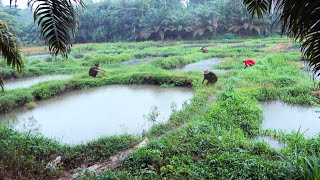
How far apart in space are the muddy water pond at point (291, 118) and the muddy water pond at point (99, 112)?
230 cm

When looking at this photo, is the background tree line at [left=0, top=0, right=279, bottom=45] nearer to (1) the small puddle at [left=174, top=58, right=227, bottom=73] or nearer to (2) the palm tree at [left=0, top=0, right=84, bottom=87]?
(1) the small puddle at [left=174, top=58, right=227, bottom=73]

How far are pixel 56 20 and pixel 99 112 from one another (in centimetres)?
520

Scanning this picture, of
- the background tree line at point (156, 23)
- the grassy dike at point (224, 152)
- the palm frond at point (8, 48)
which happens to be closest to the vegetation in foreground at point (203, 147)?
the grassy dike at point (224, 152)

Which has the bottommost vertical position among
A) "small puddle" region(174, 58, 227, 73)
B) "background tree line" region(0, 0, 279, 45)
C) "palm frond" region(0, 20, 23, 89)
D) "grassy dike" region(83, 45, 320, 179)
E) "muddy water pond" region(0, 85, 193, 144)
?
"muddy water pond" region(0, 85, 193, 144)

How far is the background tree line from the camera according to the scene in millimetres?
26828

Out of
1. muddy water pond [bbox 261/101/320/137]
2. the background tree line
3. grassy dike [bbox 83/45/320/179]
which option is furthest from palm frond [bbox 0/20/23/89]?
the background tree line

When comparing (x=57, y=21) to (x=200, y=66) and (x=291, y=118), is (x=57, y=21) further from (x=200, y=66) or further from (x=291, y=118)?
(x=200, y=66)

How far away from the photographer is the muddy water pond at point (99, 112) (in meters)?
7.17

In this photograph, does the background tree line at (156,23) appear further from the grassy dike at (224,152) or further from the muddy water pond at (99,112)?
the grassy dike at (224,152)

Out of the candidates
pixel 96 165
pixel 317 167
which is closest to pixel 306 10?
pixel 317 167

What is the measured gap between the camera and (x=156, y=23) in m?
29.2

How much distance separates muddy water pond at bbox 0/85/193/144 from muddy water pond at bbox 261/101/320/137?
7.54 feet

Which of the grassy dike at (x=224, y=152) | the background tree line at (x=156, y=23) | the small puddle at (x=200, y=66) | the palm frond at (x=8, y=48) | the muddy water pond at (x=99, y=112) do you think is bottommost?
the muddy water pond at (x=99, y=112)

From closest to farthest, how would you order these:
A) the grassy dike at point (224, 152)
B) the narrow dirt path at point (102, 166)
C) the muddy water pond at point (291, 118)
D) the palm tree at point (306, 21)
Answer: the palm tree at point (306, 21) < the grassy dike at point (224, 152) < the narrow dirt path at point (102, 166) < the muddy water pond at point (291, 118)
